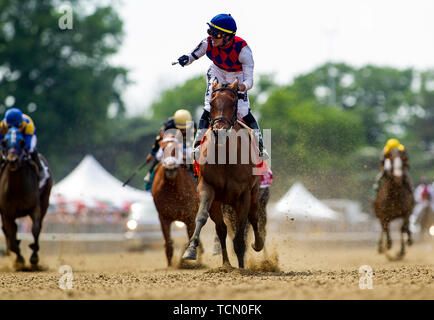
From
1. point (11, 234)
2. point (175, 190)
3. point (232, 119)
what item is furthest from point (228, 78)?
point (11, 234)

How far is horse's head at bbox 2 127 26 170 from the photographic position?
11.8 meters

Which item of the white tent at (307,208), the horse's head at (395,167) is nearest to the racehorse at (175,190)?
the horse's head at (395,167)

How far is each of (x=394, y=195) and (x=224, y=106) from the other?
885 centimetres

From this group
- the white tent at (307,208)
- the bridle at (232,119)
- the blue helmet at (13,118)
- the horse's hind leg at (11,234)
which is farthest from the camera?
the white tent at (307,208)

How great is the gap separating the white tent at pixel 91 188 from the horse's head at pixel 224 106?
56.4 ft

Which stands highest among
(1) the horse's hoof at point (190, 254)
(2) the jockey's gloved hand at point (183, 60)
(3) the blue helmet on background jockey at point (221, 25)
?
(3) the blue helmet on background jockey at point (221, 25)

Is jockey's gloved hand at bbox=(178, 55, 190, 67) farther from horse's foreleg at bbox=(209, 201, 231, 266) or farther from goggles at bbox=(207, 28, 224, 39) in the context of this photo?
horse's foreleg at bbox=(209, 201, 231, 266)

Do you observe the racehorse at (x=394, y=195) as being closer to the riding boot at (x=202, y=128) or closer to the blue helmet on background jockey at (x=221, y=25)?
the riding boot at (x=202, y=128)

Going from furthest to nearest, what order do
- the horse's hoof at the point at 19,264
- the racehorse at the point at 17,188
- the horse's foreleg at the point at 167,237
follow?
the horse's foreleg at the point at 167,237
the horse's hoof at the point at 19,264
the racehorse at the point at 17,188

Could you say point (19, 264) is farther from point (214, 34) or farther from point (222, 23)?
point (222, 23)

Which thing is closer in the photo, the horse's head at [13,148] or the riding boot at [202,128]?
the riding boot at [202,128]

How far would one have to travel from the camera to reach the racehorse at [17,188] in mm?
11953

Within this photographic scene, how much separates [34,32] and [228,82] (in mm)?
31929

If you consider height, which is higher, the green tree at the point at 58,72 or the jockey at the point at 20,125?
the green tree at the point at 58,72
